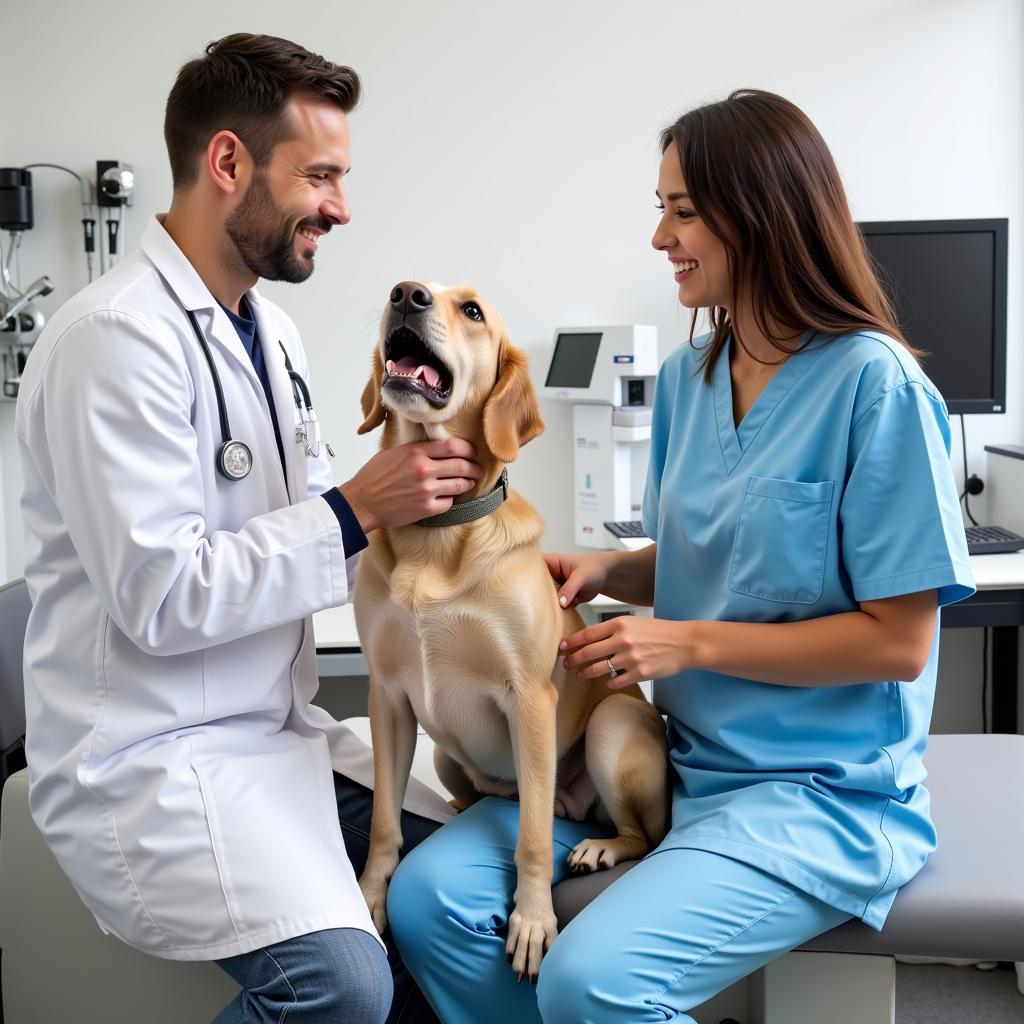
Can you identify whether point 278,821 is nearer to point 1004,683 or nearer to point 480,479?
point 480,479

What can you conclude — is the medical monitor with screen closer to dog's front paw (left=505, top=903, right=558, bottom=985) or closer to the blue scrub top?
the blue scrub top

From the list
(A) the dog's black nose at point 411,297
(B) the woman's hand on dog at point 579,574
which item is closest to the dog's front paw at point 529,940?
(B) the woman's hand on dog at point 579,574

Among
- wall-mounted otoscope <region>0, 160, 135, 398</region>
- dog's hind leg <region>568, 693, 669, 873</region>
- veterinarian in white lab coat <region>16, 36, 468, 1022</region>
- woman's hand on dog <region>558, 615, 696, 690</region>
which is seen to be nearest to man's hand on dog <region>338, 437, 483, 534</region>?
veterinarian in white lab coat <region>16, 36, 468, 1022</region>

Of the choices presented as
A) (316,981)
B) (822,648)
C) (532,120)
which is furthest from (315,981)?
(532,120)

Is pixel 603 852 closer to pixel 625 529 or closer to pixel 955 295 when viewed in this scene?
pixel 625 529

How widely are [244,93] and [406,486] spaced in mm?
549

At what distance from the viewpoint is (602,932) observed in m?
1.09

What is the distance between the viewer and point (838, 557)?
4.06 ft

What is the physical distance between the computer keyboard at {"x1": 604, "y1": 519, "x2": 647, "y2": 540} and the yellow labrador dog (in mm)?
998

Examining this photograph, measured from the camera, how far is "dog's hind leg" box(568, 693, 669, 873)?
1.32 metres

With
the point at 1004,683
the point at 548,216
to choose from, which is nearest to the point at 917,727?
the point at 1004,683

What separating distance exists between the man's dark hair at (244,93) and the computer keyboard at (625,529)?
128 cm

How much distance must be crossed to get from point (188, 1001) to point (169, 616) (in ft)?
2.04

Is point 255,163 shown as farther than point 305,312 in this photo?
No
